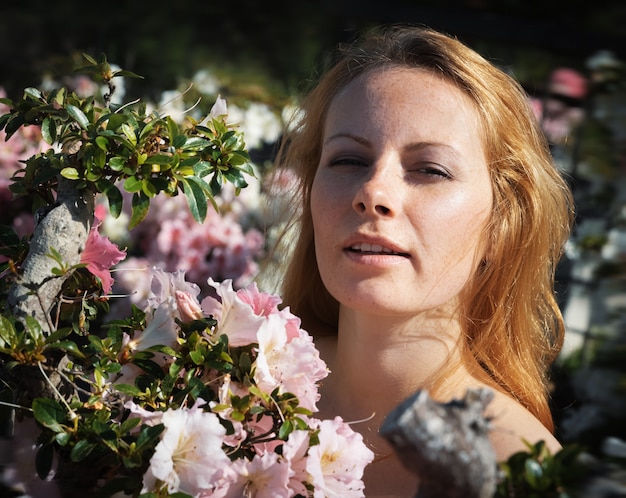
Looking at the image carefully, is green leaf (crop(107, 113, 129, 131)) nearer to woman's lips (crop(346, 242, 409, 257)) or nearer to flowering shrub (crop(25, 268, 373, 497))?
flowering shrub (crop(25, 268, 373, 497))

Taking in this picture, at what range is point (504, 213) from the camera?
1972mm

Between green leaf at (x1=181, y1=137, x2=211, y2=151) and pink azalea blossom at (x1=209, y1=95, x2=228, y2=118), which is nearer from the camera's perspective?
green leaf at (x1=181, y1=137, x2=211, y2=151)

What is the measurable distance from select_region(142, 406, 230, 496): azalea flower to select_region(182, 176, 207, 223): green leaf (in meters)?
0.34

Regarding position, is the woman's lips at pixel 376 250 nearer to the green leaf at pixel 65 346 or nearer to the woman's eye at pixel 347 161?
the woman's eye at pixel 347 161

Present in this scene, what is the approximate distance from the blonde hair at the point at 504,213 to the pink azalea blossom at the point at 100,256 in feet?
2.69

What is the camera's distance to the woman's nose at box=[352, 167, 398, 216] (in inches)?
66.6

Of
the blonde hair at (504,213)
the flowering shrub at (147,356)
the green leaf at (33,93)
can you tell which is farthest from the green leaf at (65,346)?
the blonde hair at (504,213)

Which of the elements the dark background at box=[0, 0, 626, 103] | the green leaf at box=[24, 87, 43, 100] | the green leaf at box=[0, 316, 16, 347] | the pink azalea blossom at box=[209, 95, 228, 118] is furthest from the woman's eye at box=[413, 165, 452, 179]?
the dark background at box=[0, 0, 626, 103]

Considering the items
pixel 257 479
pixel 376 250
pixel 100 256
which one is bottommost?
pixel 257 479

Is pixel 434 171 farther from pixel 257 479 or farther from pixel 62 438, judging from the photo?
pixel 62 438

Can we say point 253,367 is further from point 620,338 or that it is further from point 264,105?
point 264,105

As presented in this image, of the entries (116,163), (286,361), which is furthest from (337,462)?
(116,163)

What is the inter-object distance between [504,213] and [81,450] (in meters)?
1.14

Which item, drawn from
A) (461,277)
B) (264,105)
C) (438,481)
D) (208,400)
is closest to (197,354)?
(208,400)
